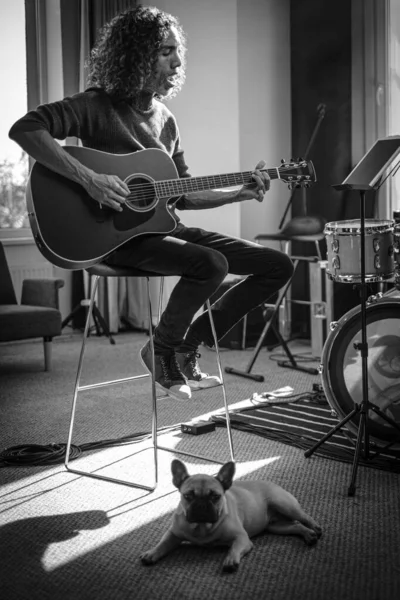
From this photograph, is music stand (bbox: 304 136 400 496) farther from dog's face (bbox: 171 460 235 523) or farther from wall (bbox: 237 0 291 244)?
wall (bbox: 237 0 291 244)

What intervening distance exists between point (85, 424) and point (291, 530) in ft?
5.06

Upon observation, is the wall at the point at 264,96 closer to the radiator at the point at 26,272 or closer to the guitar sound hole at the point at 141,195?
the radiator at the point at 26,272

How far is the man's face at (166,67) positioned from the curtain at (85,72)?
10.6 feet

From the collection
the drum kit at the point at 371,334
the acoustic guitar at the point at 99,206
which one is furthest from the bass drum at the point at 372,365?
the acoustic guitar at the point at 99,206

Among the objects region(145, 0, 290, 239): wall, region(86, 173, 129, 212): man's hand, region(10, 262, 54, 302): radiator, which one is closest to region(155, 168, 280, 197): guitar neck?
region(86, 173, 129, 212): man's hand

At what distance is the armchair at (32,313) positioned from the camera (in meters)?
4.76

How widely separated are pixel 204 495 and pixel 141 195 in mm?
1120

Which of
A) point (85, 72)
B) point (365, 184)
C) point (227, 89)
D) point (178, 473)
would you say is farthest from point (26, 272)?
point (178, 473)

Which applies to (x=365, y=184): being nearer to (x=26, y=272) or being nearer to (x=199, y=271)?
(x=199, y=271)

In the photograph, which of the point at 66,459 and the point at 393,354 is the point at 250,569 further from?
the point at 393,354

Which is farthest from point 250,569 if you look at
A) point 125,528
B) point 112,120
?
Answer: point 112,120

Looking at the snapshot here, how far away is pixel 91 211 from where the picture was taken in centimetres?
260

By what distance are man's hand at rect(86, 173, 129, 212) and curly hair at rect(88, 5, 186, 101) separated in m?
0.43

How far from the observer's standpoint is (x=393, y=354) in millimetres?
3012
